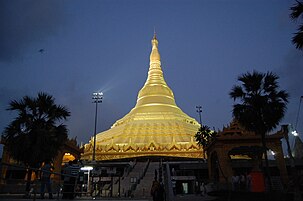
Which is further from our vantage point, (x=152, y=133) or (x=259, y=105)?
(x=152, y=133)

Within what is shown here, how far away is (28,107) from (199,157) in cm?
2810

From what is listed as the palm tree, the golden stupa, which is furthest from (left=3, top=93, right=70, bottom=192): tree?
the golden stupa

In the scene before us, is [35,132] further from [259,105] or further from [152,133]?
[152,133]

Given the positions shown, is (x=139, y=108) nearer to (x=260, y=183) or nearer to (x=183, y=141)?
(x=183, y=141)

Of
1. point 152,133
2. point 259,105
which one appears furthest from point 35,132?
point 152,133

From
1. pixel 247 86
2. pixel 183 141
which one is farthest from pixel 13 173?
pixel 247 86

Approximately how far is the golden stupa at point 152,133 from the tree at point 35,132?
948 inches

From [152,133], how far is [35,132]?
29.5 m

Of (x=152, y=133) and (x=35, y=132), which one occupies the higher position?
(x=152, y=133)

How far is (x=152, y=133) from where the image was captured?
45219 mm

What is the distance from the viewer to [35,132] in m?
16.8

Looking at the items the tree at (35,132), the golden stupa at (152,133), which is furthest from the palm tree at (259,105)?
the golden stupa at (152,133)

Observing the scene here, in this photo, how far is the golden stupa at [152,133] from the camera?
41.1 m

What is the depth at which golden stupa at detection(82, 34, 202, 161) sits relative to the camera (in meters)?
41.1
